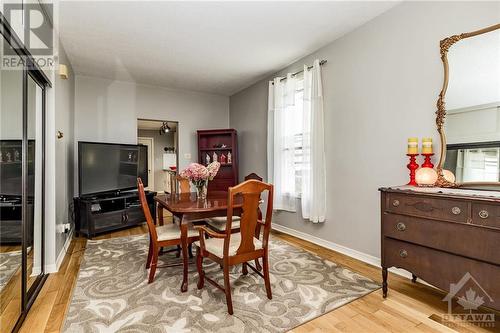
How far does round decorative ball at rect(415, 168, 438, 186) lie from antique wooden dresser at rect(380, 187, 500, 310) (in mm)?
278

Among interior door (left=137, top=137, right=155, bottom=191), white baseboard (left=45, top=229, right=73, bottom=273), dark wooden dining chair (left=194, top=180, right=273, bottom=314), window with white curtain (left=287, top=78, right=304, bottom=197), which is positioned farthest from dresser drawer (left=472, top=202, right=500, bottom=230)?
interior door (left=137, top=137, right=155, bottom=191)

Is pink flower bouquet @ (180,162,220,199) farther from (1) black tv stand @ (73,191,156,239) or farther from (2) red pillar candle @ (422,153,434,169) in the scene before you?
(1) black tv stand @ (73,191,156,239)

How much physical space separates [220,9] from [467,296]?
3045mm

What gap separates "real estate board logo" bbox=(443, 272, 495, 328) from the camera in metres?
1.60

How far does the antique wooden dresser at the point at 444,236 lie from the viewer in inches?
61.8

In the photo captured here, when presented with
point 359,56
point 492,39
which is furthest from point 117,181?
point 492,39

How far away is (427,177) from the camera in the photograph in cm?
214

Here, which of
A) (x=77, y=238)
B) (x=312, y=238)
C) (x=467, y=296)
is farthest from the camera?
(x=77, y=238)

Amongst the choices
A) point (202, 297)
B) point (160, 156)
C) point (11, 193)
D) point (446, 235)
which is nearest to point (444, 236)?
point (446, 235)

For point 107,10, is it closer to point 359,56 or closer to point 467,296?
point 359,56

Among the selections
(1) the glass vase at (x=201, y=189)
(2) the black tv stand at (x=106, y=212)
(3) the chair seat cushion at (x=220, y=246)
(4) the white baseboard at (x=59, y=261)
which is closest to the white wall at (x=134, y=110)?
(2) the black tv stand at (x=106, y=212)

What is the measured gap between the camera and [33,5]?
7.11ft

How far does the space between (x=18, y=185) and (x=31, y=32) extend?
1250 mm

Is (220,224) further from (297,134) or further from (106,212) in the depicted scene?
(106,212)
